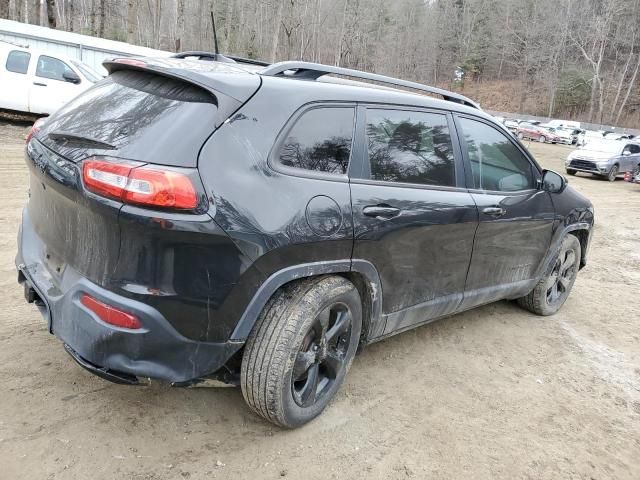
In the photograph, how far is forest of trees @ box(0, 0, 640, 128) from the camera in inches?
2156

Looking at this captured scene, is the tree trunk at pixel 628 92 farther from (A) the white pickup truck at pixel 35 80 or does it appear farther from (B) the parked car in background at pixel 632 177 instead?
(A) the white pickup truck at pixel 35 80

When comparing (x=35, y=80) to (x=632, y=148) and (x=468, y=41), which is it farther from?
(x=468, y=41)

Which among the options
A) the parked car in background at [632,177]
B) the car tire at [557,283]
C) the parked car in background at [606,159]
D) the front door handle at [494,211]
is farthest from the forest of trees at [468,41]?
the front door handle at [494,211]

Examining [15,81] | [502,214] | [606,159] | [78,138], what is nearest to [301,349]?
[78,138]

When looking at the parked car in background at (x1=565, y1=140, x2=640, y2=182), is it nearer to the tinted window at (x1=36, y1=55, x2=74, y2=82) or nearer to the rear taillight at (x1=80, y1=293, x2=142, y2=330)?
the tinted window at (x1=36, y1=55, x2=74, y2=82)

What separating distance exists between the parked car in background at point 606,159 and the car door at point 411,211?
728 inches

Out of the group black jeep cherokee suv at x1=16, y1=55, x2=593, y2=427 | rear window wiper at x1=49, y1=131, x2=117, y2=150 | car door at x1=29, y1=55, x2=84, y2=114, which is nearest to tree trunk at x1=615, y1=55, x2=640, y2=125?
car door at x1=29, y1=55, x2=84, y2=114

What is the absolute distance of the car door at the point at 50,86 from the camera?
12.4 meters

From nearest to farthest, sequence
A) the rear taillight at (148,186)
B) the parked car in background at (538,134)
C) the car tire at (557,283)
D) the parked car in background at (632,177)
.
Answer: the rear taillight at (148,186) < the car tire at (557,283) < the parked car in background at (632,177) < the parked car in background at (538,134)

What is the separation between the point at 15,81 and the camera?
12281 millimetres

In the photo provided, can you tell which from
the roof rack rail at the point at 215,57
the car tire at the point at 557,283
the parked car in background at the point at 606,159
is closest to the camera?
the roof rack rail at the point at 215,57

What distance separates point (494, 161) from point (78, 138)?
282cm

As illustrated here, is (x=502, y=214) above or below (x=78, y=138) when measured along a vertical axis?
below

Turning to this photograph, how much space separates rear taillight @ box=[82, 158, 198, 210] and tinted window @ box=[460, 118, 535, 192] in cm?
217
